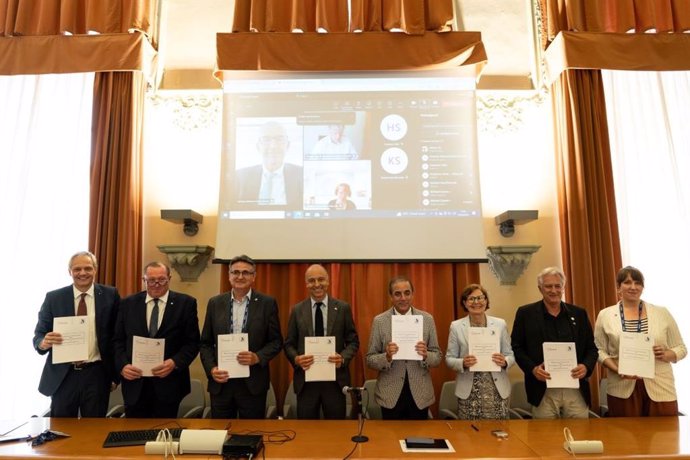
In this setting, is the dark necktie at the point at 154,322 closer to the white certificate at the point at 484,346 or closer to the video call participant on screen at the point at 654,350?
the white certificate at the point at 484,346

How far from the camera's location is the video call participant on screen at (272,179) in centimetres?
419

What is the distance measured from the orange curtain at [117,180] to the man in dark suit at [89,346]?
72 centimetres

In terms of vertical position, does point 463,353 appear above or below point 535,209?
below

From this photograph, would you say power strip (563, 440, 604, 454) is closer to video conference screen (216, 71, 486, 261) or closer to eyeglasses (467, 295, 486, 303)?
eyeglasses (467, 295, 486, 303)

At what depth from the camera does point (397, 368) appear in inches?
124

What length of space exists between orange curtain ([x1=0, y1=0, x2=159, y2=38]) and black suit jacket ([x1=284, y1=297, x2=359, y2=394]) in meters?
2.98

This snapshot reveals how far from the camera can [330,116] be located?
4.27m

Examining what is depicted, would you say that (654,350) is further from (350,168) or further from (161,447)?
(161,447)

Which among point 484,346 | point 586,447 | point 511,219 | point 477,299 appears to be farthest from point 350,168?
point 586,447

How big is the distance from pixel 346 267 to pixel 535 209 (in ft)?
5.83

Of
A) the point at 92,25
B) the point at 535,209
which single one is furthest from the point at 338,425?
the point at 92,25

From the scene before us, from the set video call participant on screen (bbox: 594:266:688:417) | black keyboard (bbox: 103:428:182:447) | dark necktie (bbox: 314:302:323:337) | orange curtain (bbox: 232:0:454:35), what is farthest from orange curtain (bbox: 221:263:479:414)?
orange curtain (bbox: 232:0:454:35)

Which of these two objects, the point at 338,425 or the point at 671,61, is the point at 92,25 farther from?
the point at 671,61

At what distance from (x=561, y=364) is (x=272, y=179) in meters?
2.61
